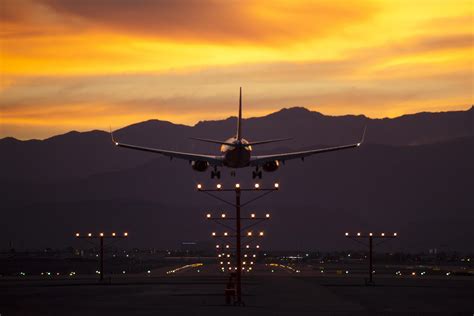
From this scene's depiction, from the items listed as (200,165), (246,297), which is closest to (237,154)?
(200,165)

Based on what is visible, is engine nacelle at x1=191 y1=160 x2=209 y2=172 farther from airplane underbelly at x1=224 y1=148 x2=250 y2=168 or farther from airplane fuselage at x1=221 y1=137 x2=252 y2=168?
airplane underbelly at x1=224 y1=148 x2=250 y2=168

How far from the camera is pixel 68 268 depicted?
19538cm

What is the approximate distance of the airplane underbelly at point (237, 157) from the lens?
124 metres

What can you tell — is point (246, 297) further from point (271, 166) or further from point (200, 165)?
point (200, 165)

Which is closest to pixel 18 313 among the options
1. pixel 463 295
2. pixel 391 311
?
pixel 391 311

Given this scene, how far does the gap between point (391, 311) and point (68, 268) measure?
120500 mm

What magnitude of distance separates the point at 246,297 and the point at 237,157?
26724 mm

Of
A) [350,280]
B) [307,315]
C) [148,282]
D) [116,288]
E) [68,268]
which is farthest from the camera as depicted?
[68,268]

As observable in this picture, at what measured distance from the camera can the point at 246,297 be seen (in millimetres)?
100250

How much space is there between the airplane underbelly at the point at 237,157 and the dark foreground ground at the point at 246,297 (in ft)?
45.8

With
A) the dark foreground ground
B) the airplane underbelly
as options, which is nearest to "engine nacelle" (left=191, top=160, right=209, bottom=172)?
the airplane underbelly

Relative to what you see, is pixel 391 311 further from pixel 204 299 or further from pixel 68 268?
pixel 68 268

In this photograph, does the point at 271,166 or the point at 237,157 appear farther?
the point at 271,166

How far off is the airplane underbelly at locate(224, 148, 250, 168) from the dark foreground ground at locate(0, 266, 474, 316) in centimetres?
1396
